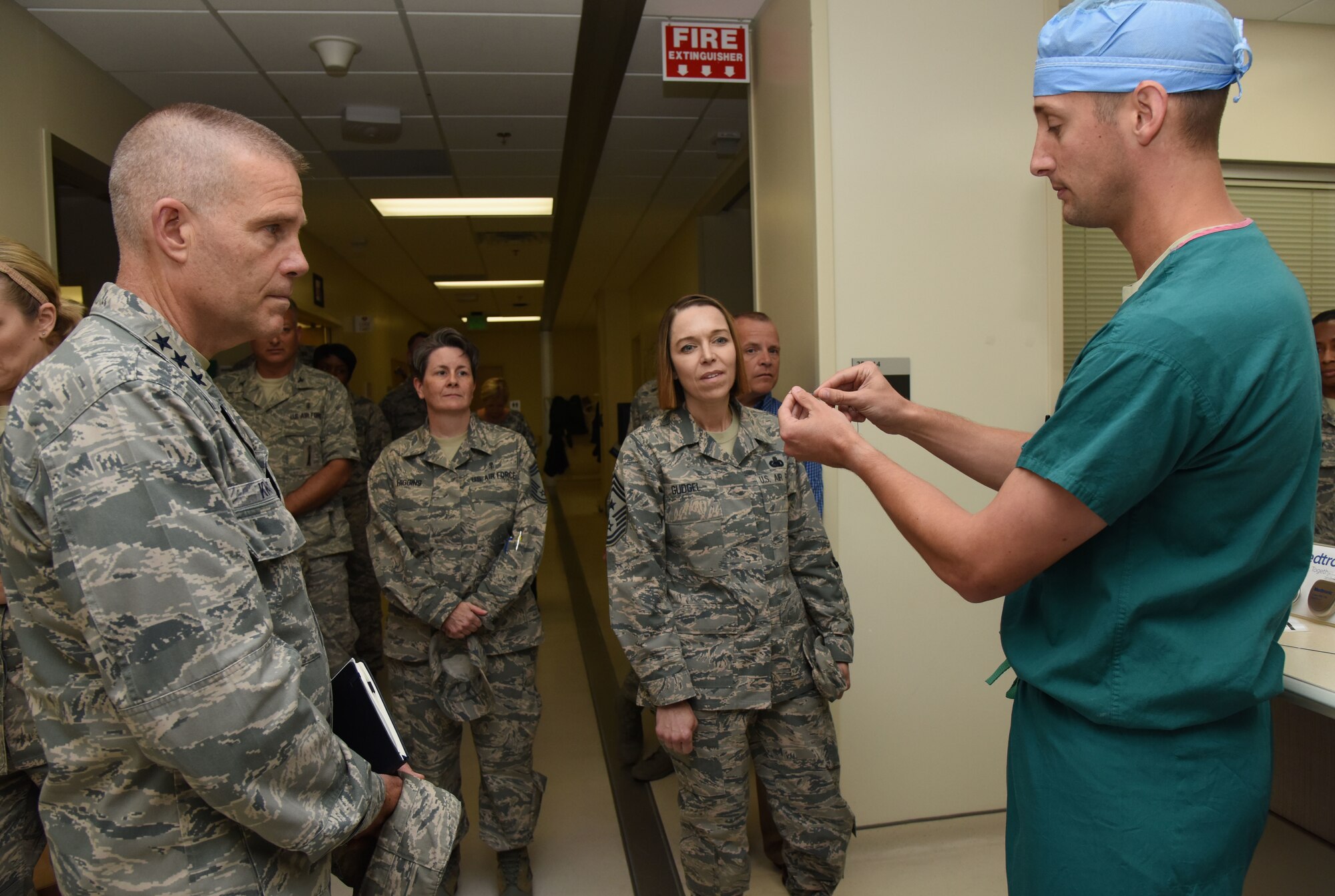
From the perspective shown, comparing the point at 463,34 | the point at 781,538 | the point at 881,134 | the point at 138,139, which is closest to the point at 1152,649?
the point at 781,538

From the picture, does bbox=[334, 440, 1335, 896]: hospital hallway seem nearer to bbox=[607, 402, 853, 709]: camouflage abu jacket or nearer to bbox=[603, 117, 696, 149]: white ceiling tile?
bbox=[607, 402, 853, 709]: camouflage abu jacket

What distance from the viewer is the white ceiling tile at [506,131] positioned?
177 inches

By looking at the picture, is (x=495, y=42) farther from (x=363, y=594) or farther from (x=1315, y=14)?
(x=1315, y=14)

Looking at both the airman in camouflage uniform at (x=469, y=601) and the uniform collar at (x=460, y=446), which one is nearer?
the airman in camouflage uniform at (x=469, y=601)

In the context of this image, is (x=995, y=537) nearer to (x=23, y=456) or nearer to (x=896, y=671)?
(x=23, y=456)

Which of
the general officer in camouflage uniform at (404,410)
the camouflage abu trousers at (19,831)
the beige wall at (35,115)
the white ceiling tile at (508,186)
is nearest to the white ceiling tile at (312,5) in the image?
the beige wall at (35,115)

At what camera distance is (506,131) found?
4.71m

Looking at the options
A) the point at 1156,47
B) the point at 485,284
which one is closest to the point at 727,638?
the point at 1156,47

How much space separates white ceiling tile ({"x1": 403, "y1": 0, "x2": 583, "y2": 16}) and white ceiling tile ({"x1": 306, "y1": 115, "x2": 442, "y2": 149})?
135 cm

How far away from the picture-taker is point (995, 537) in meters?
1.00

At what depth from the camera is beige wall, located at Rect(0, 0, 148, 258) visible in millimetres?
2881

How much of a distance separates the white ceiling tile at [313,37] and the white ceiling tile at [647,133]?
1.26 m

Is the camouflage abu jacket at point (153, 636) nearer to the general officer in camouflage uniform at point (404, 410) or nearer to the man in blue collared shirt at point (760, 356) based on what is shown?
the man in blue collared shirt at point (760, 356)

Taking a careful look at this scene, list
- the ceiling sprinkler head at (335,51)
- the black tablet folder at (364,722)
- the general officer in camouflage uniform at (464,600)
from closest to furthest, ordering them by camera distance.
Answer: the black tablet folder at (364,722), the general officer in camouflage uniform at (464,600), the ceiling sprinkler head at (335,51)
